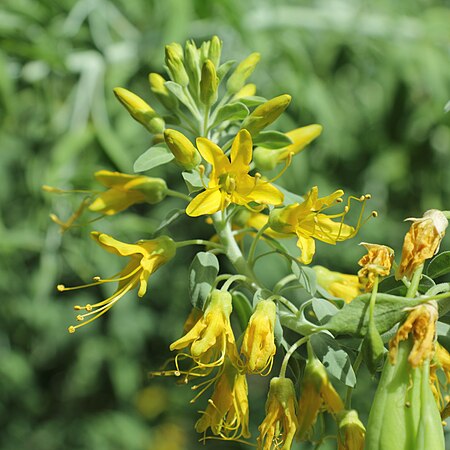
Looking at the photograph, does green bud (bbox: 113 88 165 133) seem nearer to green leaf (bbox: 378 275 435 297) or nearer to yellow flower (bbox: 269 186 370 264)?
yellow flower (bbox: 269 186 370 264)

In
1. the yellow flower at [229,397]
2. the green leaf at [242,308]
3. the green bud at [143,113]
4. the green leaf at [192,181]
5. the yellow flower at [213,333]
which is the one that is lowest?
the yellow flower at [229,397]

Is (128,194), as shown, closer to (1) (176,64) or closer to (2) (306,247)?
(1) (176,64)

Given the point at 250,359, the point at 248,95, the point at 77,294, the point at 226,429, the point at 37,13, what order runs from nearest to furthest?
the point at 250,359, the point at 226,429, the point at 248,95, the point at 37,13, the point at 77,294

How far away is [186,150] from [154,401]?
3.20 meters

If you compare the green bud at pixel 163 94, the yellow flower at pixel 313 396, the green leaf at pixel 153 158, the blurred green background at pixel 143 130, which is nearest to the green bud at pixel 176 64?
the green bud at pixel 163 94

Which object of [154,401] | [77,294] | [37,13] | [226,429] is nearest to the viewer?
[226,429]

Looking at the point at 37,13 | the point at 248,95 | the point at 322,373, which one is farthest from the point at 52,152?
the point at 322,373

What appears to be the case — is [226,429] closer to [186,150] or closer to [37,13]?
[186,150]

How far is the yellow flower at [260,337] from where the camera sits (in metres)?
0.89

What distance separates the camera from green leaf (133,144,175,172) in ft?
Result: 3.35

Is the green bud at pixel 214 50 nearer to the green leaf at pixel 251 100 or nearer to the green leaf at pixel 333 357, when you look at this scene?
the green leaf at pixel 251 100

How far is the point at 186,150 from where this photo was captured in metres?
0.99

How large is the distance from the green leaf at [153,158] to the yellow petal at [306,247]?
21 centimetres

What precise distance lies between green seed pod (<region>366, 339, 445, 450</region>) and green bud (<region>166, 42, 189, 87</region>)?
55 centimetres
